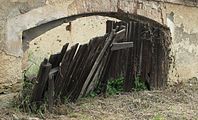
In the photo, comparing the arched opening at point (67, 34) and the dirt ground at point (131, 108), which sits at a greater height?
the arched opening at point (67, 34)

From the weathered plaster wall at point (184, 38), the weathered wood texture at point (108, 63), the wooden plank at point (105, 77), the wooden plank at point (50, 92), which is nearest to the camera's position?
the wooden plank at point (50, 92)

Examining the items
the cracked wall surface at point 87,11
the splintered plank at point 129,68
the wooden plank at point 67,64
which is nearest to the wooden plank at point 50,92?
the wooden plank at point 67,64

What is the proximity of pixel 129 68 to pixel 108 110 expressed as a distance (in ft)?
4.29

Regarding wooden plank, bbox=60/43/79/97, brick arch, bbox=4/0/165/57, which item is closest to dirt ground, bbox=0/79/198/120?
wooden plank, bbox=60/43/79/97

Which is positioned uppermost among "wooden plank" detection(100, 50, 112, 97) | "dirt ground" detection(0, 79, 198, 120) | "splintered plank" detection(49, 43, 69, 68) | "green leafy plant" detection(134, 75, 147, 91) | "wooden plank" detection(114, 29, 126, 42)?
"wooden plank" detection(114, 29, 126, 42)

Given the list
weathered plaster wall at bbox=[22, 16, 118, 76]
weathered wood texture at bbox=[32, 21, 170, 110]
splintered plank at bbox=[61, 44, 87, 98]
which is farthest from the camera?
weathered plaster wall at bbox=[22, 16, 118, 76]

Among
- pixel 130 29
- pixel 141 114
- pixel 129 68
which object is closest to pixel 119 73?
pixel 129 68

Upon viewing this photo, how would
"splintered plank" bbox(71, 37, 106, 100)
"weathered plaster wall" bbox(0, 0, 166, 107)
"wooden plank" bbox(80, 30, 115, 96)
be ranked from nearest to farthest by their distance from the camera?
1. "weathered plaster wall" bbox(0, 0, 166, 107)
2. "splintered plank" bbox(71, 37, 106, 100)
3. "wooden plank" bbox(80, 30, 115, 96)

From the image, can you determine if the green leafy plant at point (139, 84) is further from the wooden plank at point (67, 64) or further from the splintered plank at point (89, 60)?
the wooden plank at point (67, 64)

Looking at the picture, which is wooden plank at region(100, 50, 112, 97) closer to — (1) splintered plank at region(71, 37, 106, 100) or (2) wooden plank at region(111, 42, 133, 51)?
(2) wooden plank at region(111, 42, 133, 51)

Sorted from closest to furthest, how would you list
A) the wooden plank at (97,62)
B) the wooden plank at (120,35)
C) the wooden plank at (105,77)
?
the wooden plank at (97,62) < the wooden plank at (120,35) < the wooden plank at (105,77)

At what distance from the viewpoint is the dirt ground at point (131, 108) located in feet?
19.0

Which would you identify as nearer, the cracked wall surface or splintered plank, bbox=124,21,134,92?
the cracked wall surface

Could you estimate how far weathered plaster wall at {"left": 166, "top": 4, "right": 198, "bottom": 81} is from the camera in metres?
7.92
